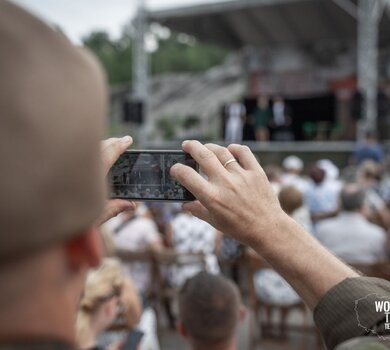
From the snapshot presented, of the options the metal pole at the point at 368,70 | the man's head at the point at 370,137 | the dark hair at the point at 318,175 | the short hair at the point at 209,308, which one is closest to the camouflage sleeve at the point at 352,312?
the short hair at the point at 209,308

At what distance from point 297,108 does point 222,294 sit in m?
19.7

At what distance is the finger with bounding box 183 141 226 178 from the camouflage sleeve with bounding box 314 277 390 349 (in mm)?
265

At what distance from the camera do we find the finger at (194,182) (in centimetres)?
102

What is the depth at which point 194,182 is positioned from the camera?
1022 millimetres

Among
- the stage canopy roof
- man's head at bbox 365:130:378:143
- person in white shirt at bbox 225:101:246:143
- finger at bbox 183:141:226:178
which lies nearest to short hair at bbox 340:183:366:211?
finger at bbox 183:141:226:178

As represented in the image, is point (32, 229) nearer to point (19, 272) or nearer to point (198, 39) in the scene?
point (19, 272)

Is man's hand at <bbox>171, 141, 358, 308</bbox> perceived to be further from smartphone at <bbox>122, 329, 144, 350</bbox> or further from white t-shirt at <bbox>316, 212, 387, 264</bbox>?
white t-shirt at <bbox>316, 212, 387, 264</bbox>

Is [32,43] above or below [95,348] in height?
above

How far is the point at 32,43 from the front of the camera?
62 centimetres

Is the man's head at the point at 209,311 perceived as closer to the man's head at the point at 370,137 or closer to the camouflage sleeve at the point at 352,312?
the camouflage sleeve at the point at 352,312

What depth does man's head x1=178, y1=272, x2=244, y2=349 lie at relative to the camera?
2213 mm

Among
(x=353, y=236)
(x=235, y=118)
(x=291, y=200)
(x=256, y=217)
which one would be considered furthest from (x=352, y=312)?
(x=235, y=118)

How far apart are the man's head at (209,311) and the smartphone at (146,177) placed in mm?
1176

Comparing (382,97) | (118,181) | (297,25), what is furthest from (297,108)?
(118,181)
